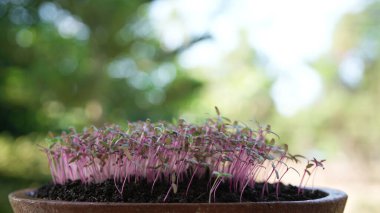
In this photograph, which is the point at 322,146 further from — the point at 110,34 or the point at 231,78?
the point at 110,34

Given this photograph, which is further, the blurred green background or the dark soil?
the blurred green background

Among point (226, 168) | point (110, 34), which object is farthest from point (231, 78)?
point (226, 168)

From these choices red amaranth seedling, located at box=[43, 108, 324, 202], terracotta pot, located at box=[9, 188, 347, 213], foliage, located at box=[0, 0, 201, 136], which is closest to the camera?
terracotta pot, located at box=[9, 188, 347, 213]

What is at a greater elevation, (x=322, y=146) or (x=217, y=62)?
(x=217, y=62)

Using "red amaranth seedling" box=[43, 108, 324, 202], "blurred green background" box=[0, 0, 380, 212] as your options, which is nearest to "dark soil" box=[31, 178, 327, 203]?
"red amaranth seedling" box=[43, 108, 324, 202]

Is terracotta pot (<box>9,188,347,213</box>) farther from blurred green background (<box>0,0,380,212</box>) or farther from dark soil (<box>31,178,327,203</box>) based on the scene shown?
blurred green background (<box>0,0,380,212</box>)

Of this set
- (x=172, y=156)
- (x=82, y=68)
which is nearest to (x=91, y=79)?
(x=82, y=68)
